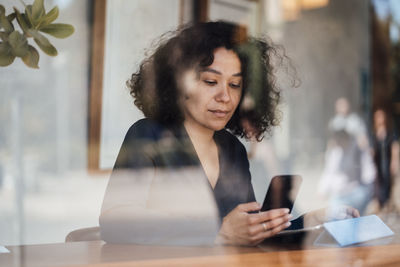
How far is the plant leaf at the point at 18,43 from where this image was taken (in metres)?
0.76

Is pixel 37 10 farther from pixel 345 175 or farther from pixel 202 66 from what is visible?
pixel 345 175

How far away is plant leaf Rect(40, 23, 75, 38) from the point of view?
804 millimetres

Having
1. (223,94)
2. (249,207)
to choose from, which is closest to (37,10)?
(223,94)

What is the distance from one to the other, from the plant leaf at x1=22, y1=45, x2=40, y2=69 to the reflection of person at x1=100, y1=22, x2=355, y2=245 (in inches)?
7.0

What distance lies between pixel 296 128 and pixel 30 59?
2.34 feet

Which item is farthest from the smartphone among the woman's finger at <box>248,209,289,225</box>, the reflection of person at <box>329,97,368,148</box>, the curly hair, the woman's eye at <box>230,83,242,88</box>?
the reflection of person at <box>329,97,368,148</box>

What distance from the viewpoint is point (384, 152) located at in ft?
5.22

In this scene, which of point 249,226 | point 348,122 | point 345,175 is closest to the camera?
point 249,226

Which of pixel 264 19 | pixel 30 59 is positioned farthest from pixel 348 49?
pixel 30 59

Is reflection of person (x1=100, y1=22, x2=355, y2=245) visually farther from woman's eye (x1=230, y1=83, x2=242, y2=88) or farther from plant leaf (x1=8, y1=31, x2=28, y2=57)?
plant leaf (x1=8, y1=31, x2=28, y2=57)

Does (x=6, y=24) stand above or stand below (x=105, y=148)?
above

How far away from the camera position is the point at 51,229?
833mm

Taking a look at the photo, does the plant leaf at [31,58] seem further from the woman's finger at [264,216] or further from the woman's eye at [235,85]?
the woman's finger at [264,216]

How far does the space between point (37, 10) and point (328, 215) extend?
2.51 feet
